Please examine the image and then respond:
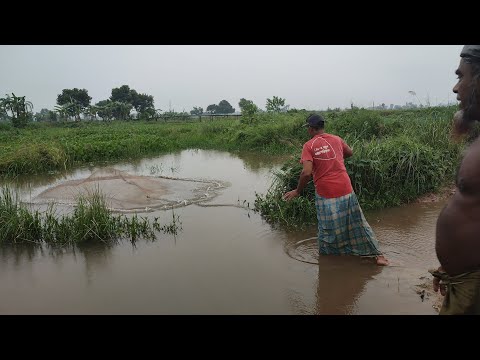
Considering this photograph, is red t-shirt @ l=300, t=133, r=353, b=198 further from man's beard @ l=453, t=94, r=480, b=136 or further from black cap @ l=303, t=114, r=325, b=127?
man's beard @ l=453, t=94, r=480, b=136

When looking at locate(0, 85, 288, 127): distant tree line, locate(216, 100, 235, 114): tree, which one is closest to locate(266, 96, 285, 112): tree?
locate(0, 85, 288, 127): distant tree line

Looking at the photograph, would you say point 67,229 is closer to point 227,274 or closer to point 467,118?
point 227,274

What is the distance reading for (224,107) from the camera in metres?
70.6

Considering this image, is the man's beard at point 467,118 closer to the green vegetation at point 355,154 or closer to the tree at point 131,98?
the green vegetation at point 355,154

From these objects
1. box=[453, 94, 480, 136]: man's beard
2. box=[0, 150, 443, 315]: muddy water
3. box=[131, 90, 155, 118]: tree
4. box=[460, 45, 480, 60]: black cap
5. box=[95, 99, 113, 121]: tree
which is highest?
box=[131, 90, 155, 118]: tree

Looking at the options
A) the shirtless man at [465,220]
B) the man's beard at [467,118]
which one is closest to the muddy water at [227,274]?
the shirtless man at [465,220]

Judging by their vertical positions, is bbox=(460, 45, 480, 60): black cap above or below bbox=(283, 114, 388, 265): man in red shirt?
above

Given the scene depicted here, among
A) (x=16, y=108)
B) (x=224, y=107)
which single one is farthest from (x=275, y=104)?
(x=224, y=107)

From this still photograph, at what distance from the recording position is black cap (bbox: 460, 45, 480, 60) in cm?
179

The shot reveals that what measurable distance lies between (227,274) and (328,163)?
1632mm

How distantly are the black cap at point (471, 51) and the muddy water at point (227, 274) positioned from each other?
238cm

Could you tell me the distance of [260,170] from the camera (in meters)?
11.2
